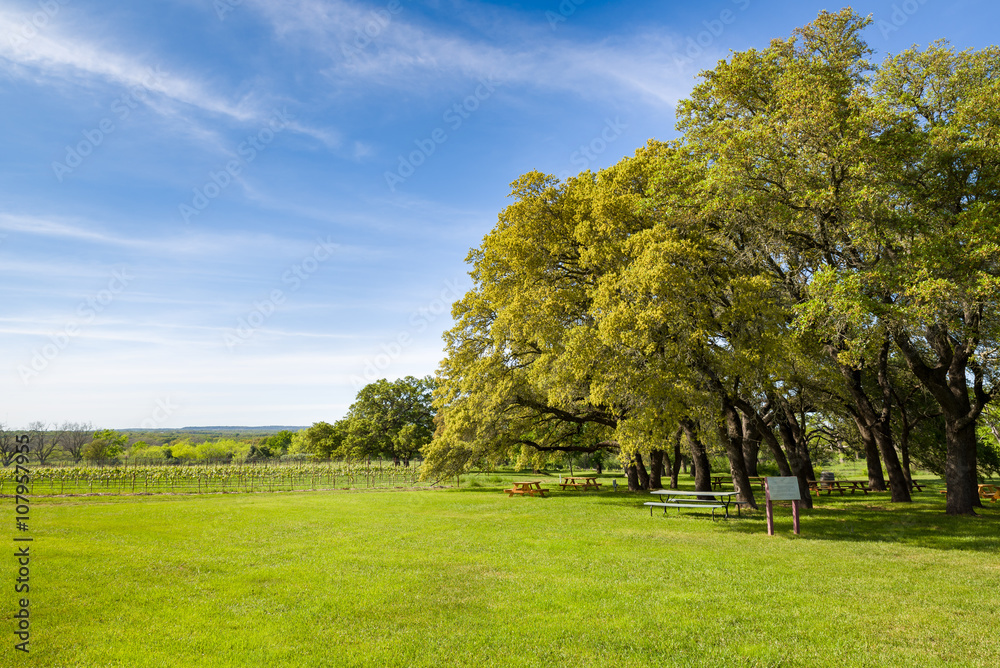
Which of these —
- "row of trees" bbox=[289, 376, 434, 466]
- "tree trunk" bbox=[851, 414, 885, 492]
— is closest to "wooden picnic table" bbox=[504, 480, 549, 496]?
"tree trunk" bbox=[851, 414, 885, 492]

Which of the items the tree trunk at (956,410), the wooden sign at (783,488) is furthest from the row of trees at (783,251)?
the wooden sign at (783,488)

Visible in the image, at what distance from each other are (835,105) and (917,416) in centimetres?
1868

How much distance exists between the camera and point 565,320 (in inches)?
826

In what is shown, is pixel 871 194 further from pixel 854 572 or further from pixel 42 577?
pixel 42 577

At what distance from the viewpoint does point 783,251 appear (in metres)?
16.0

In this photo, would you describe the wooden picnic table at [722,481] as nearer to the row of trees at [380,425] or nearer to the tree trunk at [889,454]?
the tree trunk at [889,454]

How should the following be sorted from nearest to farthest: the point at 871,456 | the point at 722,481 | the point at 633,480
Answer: the point at 871,456, the point at 633,480, the point at 722,481

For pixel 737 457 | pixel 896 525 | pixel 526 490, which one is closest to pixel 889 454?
pixel 896 525

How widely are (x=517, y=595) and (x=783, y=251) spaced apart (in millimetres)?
13167

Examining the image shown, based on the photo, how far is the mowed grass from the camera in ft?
19.9

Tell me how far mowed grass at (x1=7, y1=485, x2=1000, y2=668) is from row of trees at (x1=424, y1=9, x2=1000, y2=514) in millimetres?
4409

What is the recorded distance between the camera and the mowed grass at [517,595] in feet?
19.9

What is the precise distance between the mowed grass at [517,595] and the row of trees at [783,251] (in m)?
4.41

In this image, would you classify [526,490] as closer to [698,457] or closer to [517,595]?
[698,457]
